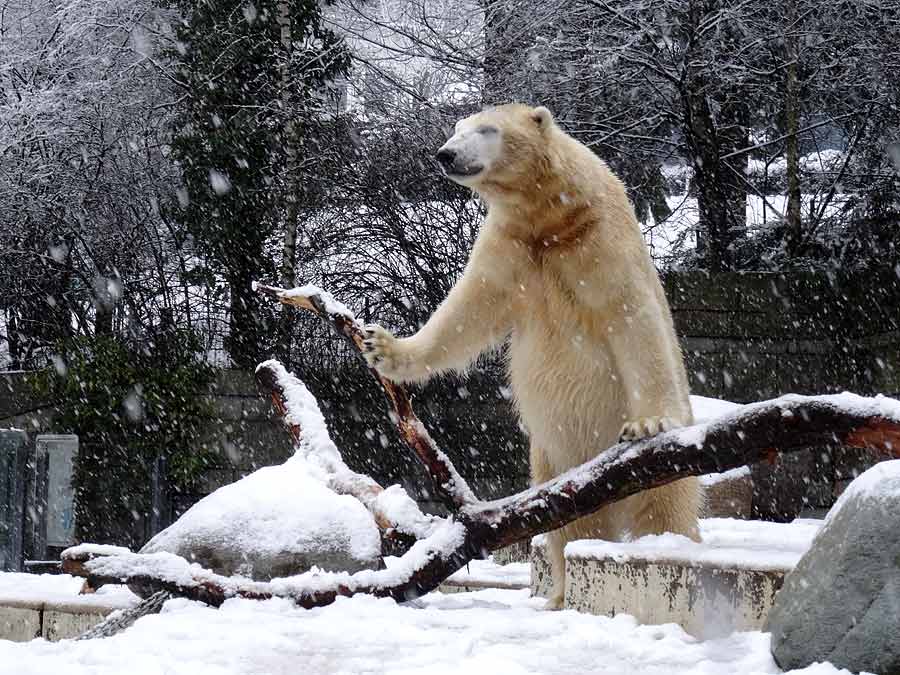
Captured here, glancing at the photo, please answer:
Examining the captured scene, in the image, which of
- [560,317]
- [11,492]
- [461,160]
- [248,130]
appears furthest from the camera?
[248,130]

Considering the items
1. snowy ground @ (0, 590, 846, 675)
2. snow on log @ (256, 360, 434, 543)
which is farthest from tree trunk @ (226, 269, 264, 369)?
snowy ground @ (0, 590, 846, 675)

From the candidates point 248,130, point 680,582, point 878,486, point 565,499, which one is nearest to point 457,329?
point 565,499

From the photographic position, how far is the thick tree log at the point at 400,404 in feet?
12.3

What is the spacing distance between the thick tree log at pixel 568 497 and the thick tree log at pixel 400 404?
19cm

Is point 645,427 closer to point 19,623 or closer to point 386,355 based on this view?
point 386,355

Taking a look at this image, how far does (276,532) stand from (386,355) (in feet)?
2.89

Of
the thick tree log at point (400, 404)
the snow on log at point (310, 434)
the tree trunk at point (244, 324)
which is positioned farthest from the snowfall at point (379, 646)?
the tree trunk at point (244, 324)

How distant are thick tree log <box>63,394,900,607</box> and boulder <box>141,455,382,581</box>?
1.81 feet

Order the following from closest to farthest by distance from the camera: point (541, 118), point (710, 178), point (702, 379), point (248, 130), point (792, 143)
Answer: point (541, 118), point (702, 379), point (792, 143), point (710, 178), point (248, 130)

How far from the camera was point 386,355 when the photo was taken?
379 centimetres

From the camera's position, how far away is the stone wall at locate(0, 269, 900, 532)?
26.5 feet

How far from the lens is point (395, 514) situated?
4.12 metres

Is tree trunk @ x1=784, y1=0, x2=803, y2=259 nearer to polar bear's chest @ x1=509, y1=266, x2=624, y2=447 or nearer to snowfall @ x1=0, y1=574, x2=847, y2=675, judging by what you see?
polar bear's chest @ x1=509, y1=266, x2=624, y2=447

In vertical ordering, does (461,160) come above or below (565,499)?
above
